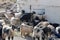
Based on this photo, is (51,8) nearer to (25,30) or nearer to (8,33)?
(25,30)

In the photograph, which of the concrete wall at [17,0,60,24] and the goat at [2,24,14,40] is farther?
the concrete wall at [17,0,60,24]

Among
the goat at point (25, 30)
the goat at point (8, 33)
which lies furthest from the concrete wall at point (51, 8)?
the goat at point (8, 33)

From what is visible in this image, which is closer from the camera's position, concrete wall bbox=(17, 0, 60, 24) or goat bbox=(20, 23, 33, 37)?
goat bbox=(20, 23, 33, 37)

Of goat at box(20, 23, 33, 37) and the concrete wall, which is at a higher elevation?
goat at box(20, 23, 33, 37)

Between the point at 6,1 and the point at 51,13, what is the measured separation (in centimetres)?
570

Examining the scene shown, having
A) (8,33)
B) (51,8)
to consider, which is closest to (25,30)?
(8,33)

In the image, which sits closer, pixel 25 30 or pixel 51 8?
pixel 25 30

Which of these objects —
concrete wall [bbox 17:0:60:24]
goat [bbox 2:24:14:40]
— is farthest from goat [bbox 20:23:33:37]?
concrete wall [bbox 17:0:60:24]

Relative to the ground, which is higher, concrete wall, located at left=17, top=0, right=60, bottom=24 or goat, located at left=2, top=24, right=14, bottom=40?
goat, located at left=2, top=24, right=14, bottom=40

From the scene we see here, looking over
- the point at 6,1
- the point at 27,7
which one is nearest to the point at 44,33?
the point at 27,7

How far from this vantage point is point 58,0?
5.25m

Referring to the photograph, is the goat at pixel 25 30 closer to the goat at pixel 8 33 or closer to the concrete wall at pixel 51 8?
the goat at pixel 8 33

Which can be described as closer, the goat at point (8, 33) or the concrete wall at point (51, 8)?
the goat at point (8, 33)

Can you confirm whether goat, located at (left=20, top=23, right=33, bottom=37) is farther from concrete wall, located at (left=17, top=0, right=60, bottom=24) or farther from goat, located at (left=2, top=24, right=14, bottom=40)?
concrete wall, located at (left=17, top=0, right=60, bottom=24)
